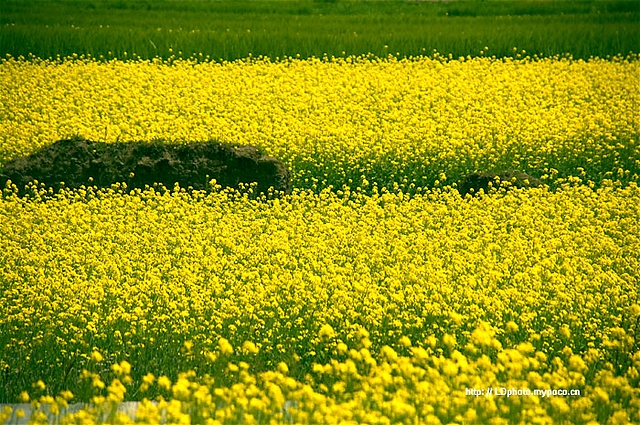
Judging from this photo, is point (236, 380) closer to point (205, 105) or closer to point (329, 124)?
point (329, 124)

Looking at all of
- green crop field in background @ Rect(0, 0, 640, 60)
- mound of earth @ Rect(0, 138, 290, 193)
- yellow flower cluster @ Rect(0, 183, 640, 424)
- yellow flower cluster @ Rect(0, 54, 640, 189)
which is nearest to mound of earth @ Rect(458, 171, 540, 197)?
yellow flower cluster @ Rect(0, 54, 640, 189)

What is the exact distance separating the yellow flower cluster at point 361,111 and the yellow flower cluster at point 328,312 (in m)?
2.87

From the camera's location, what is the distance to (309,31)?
22.5 m

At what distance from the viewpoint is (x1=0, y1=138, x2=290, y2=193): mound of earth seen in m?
12.5

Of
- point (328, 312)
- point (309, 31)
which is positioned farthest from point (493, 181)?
point (309, 31)

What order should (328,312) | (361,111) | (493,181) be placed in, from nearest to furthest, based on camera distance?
1. (328,312)
2. (493,181)
3. (361,111)

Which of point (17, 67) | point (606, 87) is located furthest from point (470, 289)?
point (17, 67)

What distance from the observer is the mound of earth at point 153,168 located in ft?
41.1

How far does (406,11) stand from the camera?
92.8ft

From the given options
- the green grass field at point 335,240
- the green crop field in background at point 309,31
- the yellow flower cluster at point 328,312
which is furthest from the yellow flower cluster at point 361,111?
the yellow flower cluster at point 328,312

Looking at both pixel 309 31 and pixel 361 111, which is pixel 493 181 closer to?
pixel 361 111

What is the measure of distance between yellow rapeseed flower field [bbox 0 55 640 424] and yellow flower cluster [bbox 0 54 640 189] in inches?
2.6

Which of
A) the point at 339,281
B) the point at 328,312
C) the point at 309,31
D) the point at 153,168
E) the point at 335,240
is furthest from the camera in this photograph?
the point at 309,31

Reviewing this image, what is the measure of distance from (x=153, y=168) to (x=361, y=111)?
15.0 ft
